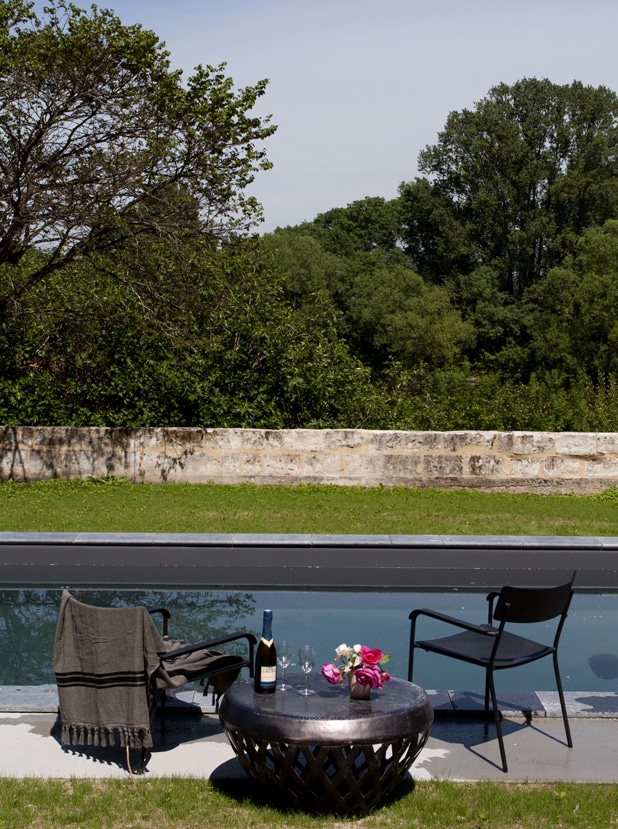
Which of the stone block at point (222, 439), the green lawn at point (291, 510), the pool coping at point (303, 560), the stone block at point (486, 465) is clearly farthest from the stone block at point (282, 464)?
the pool coping at point (303, 560)

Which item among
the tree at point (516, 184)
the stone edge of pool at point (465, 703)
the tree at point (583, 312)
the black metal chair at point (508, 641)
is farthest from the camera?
the tree at point (516, 184)

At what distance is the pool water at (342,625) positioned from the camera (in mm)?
5820

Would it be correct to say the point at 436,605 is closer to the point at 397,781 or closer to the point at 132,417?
the point at 397,781

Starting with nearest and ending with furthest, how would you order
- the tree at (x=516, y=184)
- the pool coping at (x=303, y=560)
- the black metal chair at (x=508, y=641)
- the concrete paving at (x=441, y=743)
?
1. the concrete paving at (x=441, y=743)
2. the black metal chair at (x=508, y=641)
3. the pool coping at (x=303, y=560)
4. the tree at (x=516, y=184)

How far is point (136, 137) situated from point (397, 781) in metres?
10.4

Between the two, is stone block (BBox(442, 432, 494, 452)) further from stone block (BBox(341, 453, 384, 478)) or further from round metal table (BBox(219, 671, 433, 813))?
round metal table (BBox(219, 671, 433, 813))

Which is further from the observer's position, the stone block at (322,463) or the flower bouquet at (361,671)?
the stone block at (322,463)

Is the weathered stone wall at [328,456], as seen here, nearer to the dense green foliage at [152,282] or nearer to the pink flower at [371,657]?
the dense green foliage at [152,282]

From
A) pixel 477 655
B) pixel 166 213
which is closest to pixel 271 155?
pixel 166 213

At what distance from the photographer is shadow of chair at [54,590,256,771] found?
13.4 feet

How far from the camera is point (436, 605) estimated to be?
25.1ft

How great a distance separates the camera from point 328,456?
39.1 feet

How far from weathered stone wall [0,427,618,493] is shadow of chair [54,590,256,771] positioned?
7746 millimetres

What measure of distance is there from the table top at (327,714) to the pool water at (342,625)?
186 centimetres
